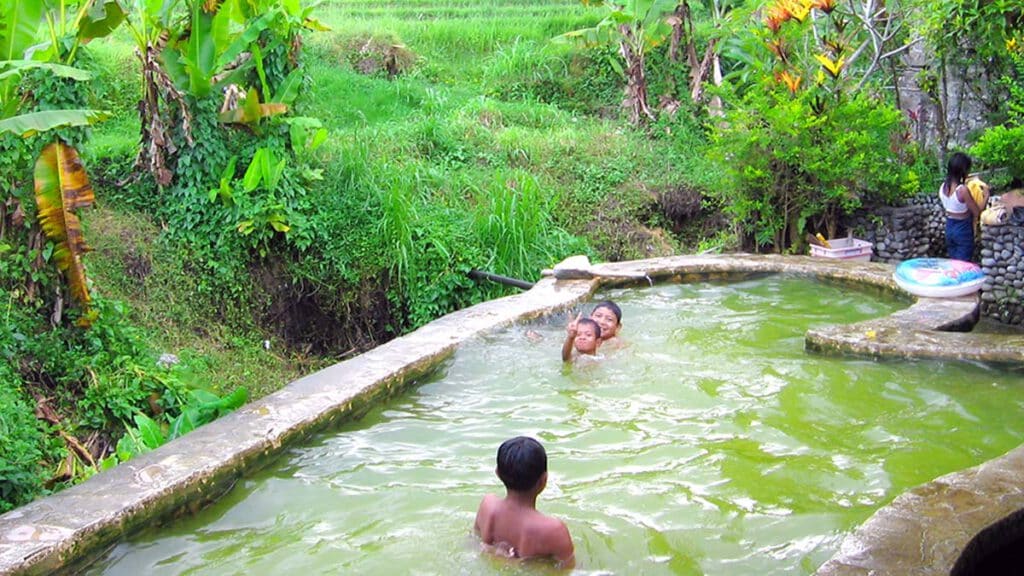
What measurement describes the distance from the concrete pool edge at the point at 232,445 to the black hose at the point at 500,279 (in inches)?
18.4

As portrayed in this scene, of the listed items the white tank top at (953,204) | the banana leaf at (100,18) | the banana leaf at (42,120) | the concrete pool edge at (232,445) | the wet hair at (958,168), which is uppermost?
the banana leaf at (100,18)

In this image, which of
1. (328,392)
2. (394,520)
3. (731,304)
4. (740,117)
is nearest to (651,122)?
(740,117)

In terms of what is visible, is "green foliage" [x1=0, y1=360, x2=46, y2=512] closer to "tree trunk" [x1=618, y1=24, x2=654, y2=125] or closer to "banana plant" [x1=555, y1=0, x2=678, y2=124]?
"banana plant" [x1=555, y1=0, x2=678, y2=124]

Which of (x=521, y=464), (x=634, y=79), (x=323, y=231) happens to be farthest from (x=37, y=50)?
(x=634, y=79)

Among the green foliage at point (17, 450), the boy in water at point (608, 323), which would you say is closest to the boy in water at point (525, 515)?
the green foliage at point (17, 450)

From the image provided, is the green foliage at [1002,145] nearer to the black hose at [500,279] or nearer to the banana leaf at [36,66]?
the black hose at [500,279]

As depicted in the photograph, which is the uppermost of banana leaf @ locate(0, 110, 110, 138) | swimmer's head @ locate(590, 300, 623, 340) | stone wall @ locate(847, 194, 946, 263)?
banana leaf @ locate(0, 110, 110, 138)

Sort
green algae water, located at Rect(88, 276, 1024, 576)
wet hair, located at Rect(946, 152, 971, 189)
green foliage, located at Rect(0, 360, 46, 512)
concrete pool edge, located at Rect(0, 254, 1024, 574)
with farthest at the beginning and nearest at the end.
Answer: wet hair, located at Rect(946, 152, 971, 189), green foliage, located at Rect(0, 360, 46, 512), green algae water, located at Rect(88, 276, 1024, 576), concrete pool edge, located at Rect(0, 254, 1024, 574)

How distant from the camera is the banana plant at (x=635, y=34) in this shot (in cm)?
1436

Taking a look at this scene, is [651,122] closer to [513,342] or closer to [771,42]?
[771,42]

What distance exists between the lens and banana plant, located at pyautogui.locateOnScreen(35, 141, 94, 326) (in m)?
7.50

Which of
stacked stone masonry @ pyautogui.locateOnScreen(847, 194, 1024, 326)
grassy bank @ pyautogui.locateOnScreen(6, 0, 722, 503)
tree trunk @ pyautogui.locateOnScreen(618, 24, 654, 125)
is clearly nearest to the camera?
grassy bank @ pyautogui.locateOnScreen(6, 0, 722, 503)

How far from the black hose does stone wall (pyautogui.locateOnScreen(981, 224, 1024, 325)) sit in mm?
3969

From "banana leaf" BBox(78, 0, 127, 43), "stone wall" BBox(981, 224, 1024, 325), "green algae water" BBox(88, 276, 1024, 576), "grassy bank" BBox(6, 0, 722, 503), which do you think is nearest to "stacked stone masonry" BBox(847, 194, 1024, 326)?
"stone wall" BBox(981, 224, 1024, 325)
